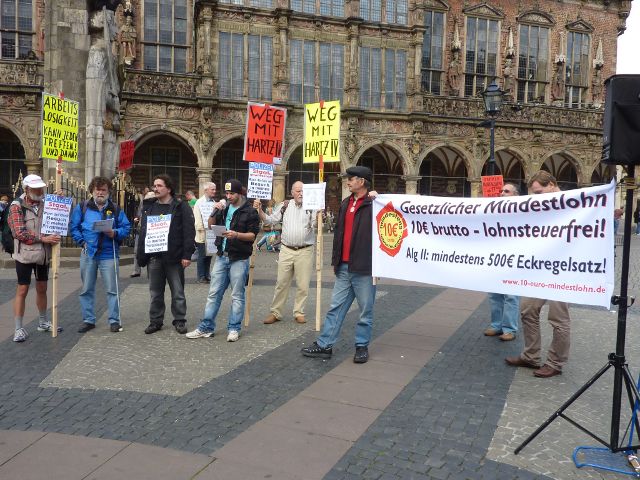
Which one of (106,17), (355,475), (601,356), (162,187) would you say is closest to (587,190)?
(355,475)

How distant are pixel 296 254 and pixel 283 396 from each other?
3.03m

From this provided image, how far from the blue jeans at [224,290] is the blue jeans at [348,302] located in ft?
3.87

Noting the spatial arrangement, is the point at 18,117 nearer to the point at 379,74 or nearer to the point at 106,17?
the point at 106,17

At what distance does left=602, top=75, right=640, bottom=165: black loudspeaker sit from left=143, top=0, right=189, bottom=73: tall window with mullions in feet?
77.0

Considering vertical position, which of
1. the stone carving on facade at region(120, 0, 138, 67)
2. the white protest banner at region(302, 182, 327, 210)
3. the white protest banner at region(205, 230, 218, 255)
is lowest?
the white protest banner at region(205, 230, 218, 255)

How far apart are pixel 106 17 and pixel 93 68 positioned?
162 centimetres

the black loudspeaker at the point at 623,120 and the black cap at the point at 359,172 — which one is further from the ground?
the black loudspeaker at the point at 623,120

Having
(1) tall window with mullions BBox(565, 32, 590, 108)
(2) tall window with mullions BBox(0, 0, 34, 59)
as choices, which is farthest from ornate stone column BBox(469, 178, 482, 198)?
(2) tall window with mullions BBox(0, 0, 34, 59)

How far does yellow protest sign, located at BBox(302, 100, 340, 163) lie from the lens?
7.34m

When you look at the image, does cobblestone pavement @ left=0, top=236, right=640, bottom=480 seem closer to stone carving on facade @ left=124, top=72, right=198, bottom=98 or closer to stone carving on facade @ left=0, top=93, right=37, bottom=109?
stone carving on facade @ left=0, top=93, right=37, bottom=109

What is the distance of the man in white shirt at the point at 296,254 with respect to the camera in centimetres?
734

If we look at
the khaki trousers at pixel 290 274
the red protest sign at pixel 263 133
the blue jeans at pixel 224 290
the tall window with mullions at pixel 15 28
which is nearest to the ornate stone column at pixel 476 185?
the red protest sign at pixel 263 133

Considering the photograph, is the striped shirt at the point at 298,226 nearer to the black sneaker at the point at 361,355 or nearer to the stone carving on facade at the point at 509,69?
the black sneaker at the point at 361,355

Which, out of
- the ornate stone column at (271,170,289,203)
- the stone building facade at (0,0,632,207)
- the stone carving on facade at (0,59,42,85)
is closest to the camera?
the stone carving on facade at (0,59,42,85)
